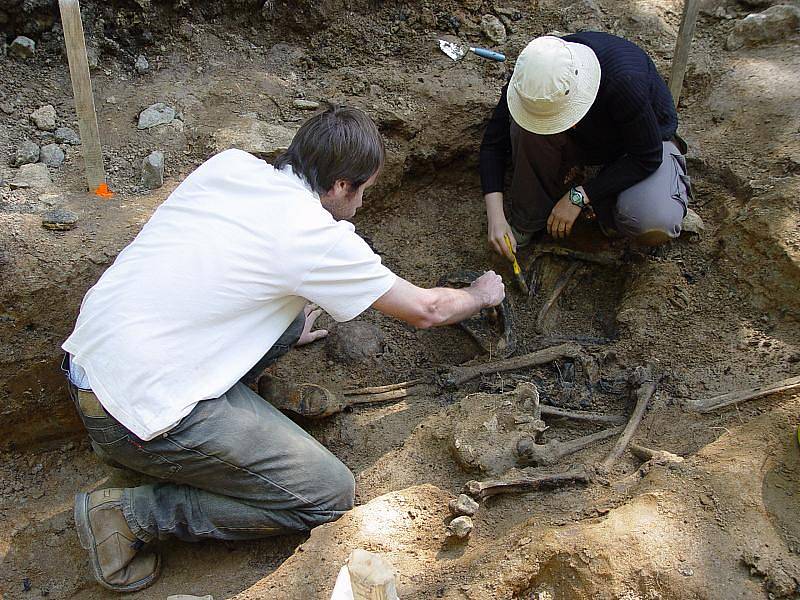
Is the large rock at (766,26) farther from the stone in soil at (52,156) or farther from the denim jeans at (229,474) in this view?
the stone in soil at (52,156)

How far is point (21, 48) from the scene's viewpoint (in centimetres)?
445

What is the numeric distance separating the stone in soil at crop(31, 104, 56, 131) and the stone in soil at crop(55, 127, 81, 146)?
50 mm

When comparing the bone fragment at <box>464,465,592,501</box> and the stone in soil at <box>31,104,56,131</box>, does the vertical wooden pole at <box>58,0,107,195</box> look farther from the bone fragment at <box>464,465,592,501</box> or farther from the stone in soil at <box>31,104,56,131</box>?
the bone fragment at <box>464,465,592,501</box>

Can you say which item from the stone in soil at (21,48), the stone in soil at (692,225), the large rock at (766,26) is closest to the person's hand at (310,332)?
the stone in soil at (692,225)

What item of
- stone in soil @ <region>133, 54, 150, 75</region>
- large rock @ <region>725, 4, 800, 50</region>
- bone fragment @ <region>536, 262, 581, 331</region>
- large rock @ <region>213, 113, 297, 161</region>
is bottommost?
bone fragment @ <region>536, 262, 581, 331</region>

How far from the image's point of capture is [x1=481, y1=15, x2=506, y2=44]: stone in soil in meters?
5.12

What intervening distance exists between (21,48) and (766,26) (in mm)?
4813

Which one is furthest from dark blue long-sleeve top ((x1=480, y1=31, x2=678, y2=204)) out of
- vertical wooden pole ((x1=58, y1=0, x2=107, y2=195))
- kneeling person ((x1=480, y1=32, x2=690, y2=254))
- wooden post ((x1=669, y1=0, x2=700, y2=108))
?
vertical wooden pole ((x1=58, y1=0, x2=107, y2=195))

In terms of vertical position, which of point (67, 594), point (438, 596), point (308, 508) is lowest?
point (67, 594)

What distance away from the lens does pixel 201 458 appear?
9.25ft

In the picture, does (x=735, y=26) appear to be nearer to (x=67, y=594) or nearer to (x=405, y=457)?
(x=405, y=457)

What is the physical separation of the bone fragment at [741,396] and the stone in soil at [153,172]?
2.97 meters

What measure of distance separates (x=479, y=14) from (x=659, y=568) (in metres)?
4.13

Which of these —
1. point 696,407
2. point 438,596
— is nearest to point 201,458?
point 438,596
